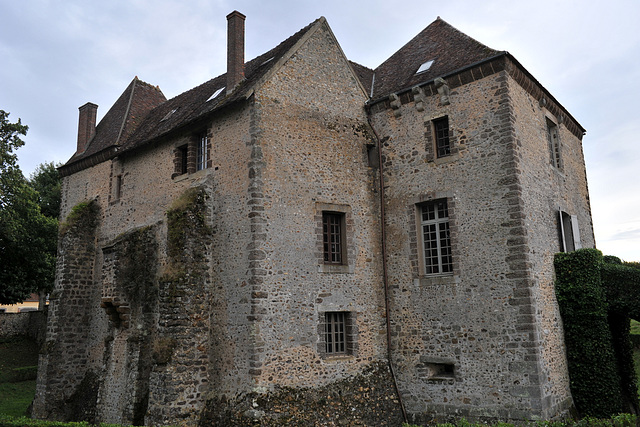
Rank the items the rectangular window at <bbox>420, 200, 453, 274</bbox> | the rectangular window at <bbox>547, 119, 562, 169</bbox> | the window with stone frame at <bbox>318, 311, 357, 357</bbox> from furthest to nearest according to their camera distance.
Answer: the rectangular window at <bbox>547, 119, 562, 169</bbox> → the rectangular window at <bbox>420, 200, 453, 274</bbox> → the window with stone frame at <bbox>318, 311, 357, 357</bbox>

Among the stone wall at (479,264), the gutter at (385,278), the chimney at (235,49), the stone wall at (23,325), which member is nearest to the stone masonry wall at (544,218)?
the stone wall at (479,264)

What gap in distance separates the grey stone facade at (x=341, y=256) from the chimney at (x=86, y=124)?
5985 millimetres

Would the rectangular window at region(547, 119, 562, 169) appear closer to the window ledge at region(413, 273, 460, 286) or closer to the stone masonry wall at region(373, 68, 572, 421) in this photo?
the stone masonry wall at region(373, 68, 572, 421)

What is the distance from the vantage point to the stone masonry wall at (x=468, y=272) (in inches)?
422

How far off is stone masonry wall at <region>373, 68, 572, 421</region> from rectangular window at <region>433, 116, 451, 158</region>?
0.64 feet

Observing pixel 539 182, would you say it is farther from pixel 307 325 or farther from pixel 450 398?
pixel 307 325

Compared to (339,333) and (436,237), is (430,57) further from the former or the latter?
(339,333)

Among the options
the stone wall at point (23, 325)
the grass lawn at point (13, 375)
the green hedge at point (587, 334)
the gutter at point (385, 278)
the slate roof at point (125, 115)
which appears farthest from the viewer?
the stone wall at point (23, 325)

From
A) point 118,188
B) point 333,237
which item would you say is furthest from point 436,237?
point 118,188

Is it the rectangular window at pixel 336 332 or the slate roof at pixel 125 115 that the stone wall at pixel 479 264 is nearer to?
the rectangular window at pixel 336 332

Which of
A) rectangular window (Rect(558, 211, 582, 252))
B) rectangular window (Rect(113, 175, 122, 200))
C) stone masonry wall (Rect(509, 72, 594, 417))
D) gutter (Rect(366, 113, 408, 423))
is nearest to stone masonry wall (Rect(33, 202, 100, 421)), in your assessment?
rectangular window (Rect(113, 175, 122, 200))

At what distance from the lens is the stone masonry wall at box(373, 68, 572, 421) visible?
10.7 m

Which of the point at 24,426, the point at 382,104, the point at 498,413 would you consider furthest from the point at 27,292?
the point at 498,413

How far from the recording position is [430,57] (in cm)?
1435
